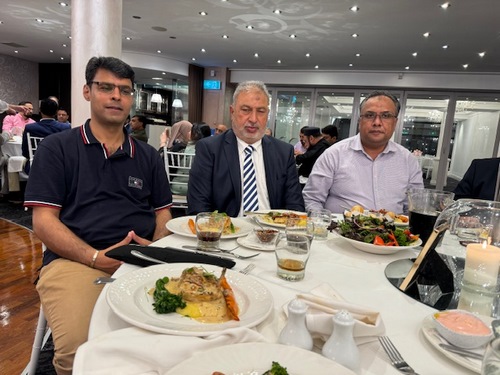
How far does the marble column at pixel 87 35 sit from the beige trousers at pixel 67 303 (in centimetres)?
268

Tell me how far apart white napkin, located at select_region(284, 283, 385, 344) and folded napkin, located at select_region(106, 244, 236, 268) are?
0.37 metres

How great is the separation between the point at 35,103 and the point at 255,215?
52.6 feet

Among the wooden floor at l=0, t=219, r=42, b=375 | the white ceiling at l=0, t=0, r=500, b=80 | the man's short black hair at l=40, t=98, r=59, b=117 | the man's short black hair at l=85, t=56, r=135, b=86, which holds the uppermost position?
the white ceiling at l=0, t=0, r=500, b=80

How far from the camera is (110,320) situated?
0.75m

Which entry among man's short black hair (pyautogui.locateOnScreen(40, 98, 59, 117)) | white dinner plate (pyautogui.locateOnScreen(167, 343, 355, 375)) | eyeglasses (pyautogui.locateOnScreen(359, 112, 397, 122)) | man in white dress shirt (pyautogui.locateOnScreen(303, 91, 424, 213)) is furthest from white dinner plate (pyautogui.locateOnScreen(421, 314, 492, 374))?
man's short black hair (pyautogui.locateOnScreen(40, 98, 59, 117))

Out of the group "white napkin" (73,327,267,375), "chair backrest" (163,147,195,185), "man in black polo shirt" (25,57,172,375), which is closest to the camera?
"white napkin" (73,327,267,375)

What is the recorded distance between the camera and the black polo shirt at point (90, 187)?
156 cm

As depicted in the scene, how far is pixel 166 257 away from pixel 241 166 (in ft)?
4.09

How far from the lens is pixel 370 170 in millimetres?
2475

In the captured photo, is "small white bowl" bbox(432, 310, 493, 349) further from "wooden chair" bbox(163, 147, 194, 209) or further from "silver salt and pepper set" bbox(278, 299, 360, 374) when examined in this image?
"wooden chair" bbox(163, 147, 194, 209)

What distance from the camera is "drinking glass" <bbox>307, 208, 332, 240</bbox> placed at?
4.95 feet

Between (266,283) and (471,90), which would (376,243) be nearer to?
(266,283)

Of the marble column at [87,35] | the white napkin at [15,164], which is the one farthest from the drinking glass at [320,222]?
the white napkin at [15,164]

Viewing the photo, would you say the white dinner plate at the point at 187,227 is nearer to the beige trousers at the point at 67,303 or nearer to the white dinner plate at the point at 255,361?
the beige trousers at the point at 67,303
